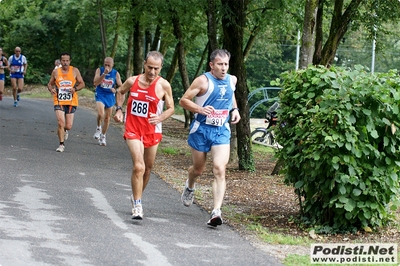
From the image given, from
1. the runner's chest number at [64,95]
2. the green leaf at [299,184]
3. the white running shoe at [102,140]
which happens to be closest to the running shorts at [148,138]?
the green leaf at [299,184]

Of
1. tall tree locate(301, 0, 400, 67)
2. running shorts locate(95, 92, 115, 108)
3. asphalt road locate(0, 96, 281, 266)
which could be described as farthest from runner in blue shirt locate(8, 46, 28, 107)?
tall tree locate(301, 0, 400, 67)

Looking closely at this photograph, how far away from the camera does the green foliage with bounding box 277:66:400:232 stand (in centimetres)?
859

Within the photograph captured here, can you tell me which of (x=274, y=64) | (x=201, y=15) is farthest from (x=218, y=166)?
(x=274, y=64)

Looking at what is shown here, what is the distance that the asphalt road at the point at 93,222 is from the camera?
723 cm

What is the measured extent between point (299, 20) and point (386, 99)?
34.9 feet

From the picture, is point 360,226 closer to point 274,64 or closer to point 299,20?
point 299,20

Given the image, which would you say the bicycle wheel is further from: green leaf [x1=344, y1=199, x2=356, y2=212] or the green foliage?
green leaf [x1=344, y1=199, x2=356, y2=212]

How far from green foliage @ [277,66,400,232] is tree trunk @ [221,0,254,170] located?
6.37 meters

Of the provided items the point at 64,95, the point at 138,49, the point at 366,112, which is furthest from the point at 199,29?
the point at 366,112

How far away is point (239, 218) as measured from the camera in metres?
9.92

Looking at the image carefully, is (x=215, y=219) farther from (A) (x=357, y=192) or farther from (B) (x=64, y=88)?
(B) (x=64, y=88)

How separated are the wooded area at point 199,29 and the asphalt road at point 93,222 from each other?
3466mm

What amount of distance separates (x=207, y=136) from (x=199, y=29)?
52.0ft

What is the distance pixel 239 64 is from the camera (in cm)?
1555
